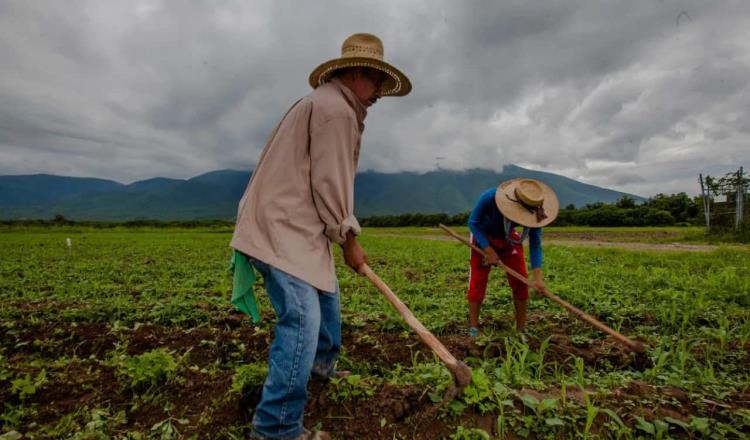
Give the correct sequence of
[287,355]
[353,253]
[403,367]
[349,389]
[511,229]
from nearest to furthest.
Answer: [287,355] → [353,253] → [349,389] → [403,367] → [511,229]

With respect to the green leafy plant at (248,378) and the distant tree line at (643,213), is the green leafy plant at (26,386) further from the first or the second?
the distant tree line at (643,213)

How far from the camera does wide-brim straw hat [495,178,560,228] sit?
141 inches

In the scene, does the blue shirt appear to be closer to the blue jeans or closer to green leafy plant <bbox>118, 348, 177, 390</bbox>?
the blue jeans

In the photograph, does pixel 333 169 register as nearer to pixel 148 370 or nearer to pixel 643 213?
pixel 148 370

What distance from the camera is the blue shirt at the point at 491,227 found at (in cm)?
391

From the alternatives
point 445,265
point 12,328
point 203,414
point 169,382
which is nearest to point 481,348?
point 203,414

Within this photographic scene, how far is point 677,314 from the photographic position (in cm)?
437

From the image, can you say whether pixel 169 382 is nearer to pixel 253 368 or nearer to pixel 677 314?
pixel 253 368

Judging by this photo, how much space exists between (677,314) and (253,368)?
4.60 meters

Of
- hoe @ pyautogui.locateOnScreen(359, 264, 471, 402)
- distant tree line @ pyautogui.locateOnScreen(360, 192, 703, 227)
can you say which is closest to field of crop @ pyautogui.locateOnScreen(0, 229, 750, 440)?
hoe @ pyautogui.locateOnScreen(359, 264, 471, 402)

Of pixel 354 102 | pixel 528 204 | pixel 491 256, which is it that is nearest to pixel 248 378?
pixel 354 102

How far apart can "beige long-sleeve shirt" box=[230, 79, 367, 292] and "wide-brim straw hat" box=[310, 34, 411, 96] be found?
247mm

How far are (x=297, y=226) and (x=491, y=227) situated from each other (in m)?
2.64

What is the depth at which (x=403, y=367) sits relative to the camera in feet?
10.5
